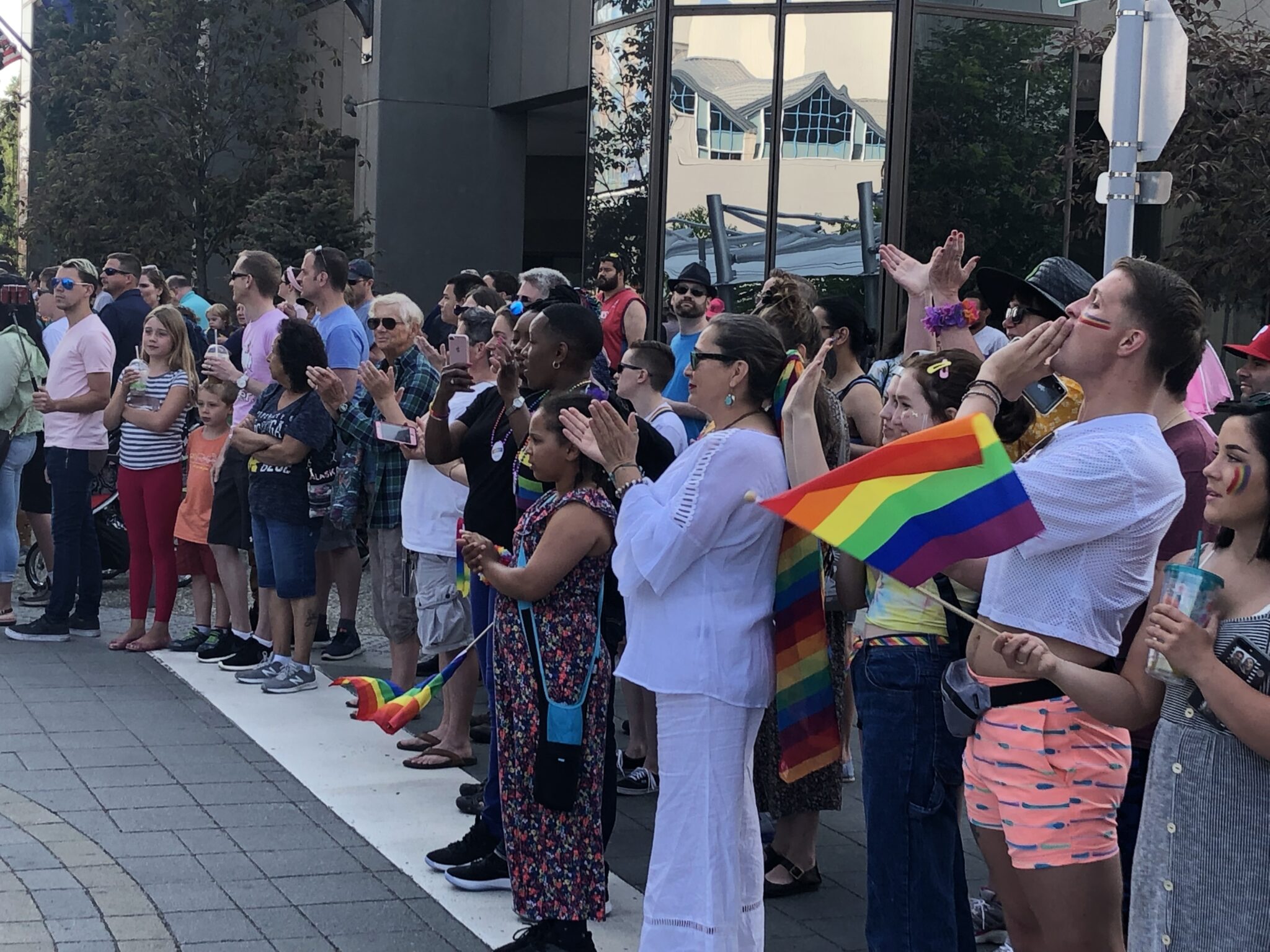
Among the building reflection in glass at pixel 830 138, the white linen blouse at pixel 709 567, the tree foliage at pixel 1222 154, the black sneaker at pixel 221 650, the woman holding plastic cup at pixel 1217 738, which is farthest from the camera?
the building reflection in glass at pixel 830 138

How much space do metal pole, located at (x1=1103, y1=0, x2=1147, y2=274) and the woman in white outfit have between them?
7.50 ft

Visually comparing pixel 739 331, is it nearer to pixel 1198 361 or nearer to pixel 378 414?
pixel 1198 361

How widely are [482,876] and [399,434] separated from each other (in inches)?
98.5

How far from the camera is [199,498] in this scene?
9.24m

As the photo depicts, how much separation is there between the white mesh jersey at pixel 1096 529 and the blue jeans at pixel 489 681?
2.28 metres

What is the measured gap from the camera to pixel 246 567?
9102 millimetres

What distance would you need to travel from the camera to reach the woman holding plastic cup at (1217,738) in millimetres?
2877

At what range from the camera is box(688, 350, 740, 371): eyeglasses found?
4.39 meters

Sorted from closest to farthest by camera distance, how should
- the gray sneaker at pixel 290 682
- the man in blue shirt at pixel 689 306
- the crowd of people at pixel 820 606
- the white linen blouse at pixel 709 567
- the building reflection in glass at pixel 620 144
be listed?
the crowd of people at pixel 820 606 → the white linen blouse at pixel 709 567 → the gray sneaker at pixel 290 682 → the man in blue shirt at pixel 689 306 → the building reflection in glass at pixel 620 144

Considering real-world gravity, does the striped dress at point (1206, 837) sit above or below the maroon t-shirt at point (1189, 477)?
below

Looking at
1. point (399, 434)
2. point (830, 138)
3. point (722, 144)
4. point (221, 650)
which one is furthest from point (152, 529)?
point (830, 138)

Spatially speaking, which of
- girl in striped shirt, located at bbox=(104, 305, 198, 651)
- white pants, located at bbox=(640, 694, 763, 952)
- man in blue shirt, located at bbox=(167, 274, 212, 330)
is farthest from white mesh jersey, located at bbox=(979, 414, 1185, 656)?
man in blue shirt, located at bbox=(167, 274, 212, 330)

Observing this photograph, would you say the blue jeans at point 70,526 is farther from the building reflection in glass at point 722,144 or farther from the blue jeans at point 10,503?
the building reflection in glass at point 722,144

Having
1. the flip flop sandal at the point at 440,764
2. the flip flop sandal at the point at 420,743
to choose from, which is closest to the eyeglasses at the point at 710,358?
the flip flop sandal at the point at 440,764
